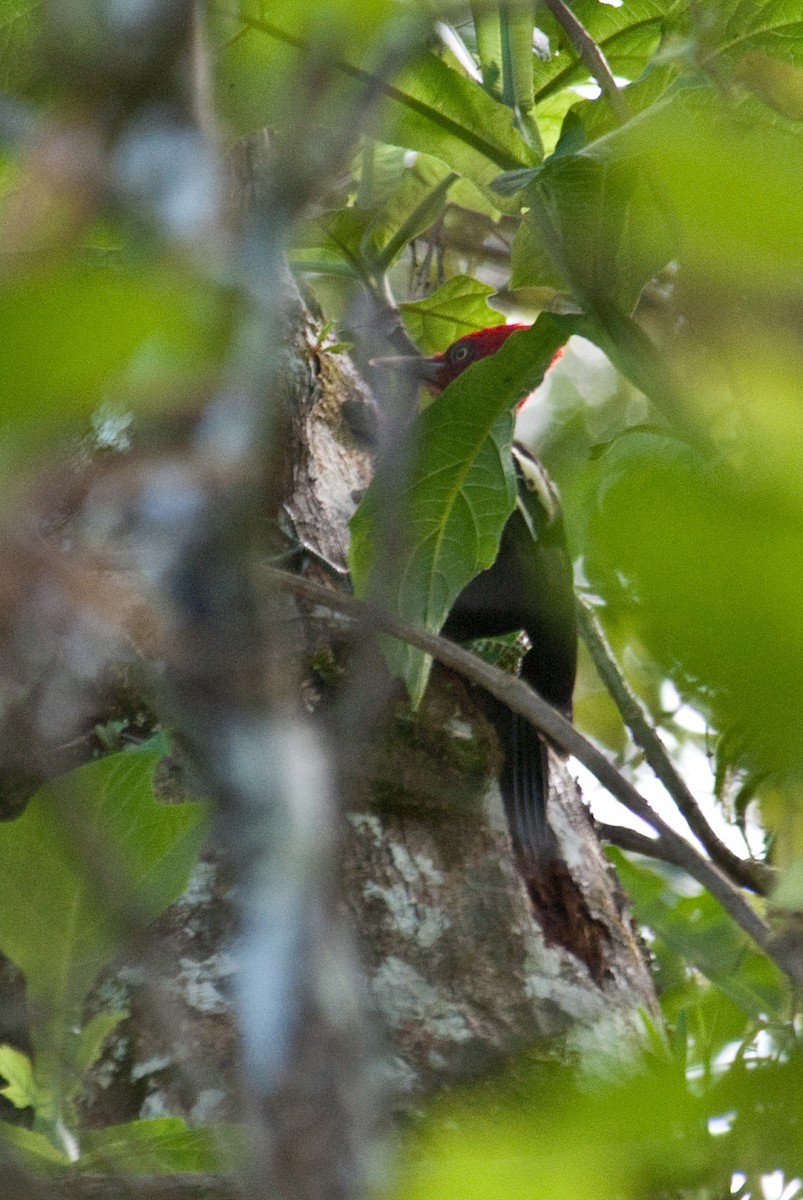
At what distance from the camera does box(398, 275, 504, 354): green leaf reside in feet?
8.84

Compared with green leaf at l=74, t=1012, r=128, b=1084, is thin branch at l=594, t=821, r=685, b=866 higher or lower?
higher

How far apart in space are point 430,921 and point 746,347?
1.21 meters

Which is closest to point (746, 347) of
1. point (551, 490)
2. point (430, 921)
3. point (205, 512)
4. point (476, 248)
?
point (205, 512)

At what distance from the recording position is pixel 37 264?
41 centimetres

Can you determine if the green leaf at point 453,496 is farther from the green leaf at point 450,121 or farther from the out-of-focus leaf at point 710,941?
the out-of-focus leaf at point 710,941

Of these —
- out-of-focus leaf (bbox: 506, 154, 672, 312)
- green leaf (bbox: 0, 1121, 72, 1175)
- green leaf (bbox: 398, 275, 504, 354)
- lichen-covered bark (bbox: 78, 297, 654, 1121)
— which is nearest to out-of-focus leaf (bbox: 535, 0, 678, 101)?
out-of-focus leaf (bbox: 506, 154, 672, 312)

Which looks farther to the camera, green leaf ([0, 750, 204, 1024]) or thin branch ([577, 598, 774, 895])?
thin branch ([577, 598, 774, 895])

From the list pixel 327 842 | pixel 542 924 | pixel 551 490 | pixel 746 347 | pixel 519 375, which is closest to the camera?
pixel 327 842

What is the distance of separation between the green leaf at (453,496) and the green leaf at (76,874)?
23.8 inches

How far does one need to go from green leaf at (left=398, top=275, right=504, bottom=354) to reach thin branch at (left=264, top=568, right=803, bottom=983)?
1357mm

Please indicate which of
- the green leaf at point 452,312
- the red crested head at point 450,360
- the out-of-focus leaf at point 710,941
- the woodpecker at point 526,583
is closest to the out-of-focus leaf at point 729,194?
the out-of-focus leaf at point 710,941

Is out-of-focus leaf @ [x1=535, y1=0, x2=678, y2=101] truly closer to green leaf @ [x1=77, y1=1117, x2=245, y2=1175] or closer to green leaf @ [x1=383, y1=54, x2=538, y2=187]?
green leaf @ [x1=383, y1=54, x2=538, y2=187]

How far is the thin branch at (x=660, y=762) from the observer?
1495 millimetres

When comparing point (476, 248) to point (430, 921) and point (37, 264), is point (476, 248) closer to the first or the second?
point (430, 921)
